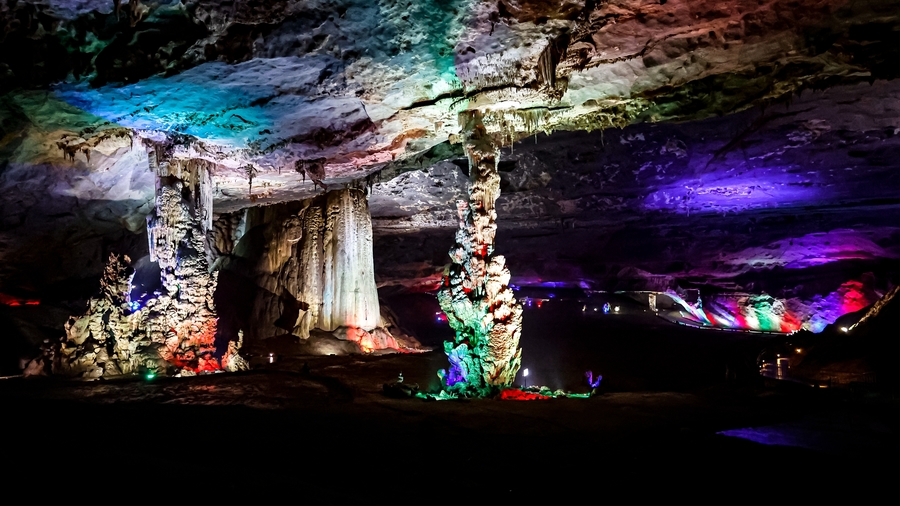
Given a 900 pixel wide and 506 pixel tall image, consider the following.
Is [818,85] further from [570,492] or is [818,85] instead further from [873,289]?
[873,289]

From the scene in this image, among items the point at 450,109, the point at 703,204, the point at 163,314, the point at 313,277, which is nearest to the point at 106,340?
the point at 163,314

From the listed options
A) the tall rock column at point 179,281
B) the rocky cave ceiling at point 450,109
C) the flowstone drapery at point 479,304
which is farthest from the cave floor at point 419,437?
the rocky cave ceiling at point 450,109

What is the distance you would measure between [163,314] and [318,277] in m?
5.77

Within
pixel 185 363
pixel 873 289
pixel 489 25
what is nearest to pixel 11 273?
pixel 185 363

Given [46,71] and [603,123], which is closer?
[46,71]

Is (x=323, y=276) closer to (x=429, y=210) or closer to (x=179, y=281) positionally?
(x=429, y=210)

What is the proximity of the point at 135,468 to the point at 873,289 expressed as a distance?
70.4 feet

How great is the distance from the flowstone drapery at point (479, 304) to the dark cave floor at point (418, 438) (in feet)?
→ 3.74

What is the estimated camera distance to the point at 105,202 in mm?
13672

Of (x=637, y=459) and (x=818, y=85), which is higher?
(x=818, y=85)

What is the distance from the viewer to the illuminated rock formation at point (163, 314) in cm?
940

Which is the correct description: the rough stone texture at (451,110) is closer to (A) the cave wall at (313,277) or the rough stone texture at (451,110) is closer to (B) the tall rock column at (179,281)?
(B) the tall rock column at (179,281)

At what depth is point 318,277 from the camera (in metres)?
15.3

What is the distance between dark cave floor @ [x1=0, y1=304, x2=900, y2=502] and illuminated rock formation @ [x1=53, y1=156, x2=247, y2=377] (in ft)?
3.76
